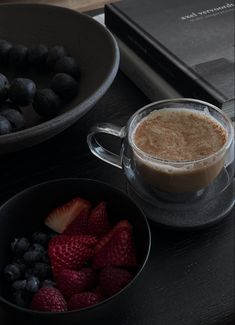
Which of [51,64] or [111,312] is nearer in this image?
[111,312]

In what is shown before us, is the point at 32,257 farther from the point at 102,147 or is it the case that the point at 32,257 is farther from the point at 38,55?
the point at 38,55

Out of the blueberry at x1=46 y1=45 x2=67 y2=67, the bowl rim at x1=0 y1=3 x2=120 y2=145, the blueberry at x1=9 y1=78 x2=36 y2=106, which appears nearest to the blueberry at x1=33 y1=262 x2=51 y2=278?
the bowl rim at x1=0 y1=3 x2=120 y2=145

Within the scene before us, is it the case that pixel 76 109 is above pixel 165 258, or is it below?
above

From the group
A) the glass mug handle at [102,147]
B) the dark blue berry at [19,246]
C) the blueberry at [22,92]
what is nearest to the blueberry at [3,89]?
the blueberry at [22,92]

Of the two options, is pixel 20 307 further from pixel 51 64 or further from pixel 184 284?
pixel 51 64

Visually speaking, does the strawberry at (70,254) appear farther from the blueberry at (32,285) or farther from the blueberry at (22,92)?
the blueberry at (22,92)

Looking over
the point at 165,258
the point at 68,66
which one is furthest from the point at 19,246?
the point at 68,66

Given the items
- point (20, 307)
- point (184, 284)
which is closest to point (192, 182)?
point (184, 284)
